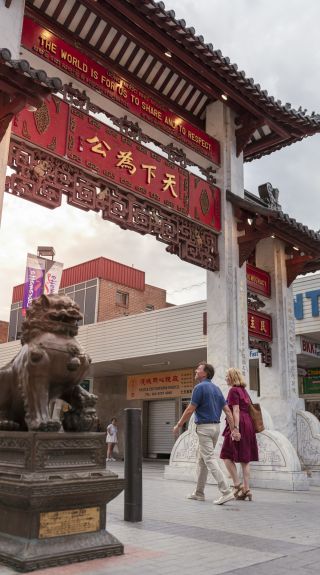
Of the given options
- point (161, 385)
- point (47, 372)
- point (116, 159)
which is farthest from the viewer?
point (161, 385)

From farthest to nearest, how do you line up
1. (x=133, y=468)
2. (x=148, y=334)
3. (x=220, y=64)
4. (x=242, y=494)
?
(x=148, y=334) → (x=220, y=64) → (x=242, y=494) → (x=133, y=468)

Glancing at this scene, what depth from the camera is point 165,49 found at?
9789 mm

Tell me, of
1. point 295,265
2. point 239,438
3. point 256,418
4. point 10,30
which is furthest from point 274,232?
point 10,30

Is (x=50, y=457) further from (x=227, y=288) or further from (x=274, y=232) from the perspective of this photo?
(x=274, y=232)

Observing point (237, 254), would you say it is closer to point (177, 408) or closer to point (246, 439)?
point (246, 439)

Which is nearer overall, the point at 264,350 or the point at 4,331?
the point at 264,350

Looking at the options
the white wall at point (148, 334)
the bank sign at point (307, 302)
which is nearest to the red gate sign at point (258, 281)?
the bank sign at point (307, 302)

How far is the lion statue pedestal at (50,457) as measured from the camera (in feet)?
11.4

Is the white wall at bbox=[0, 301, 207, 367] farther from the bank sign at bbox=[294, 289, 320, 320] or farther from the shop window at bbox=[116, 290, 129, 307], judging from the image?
the shop window at bbox=[116, 290, 129, 307]

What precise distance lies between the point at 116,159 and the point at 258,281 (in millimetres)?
4665

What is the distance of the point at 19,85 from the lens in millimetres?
5984

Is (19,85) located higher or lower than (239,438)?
higher

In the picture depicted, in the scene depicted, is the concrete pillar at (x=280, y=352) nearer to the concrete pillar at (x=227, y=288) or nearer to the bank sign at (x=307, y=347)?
the concrete pillar at (x=227, y=288)

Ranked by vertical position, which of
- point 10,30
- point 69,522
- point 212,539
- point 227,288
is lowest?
point 212,539
